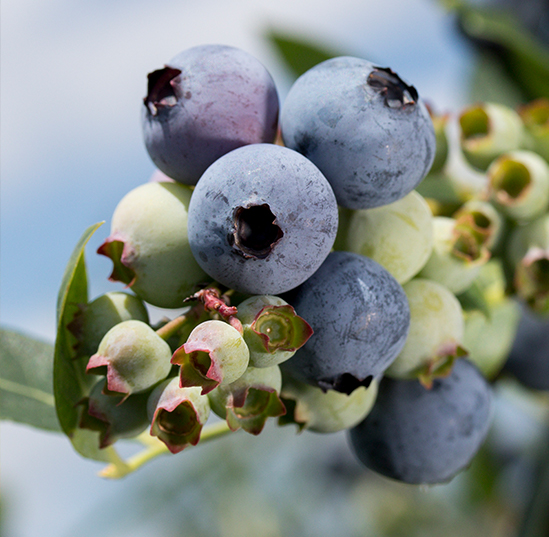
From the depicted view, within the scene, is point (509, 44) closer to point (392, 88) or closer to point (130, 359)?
point (392, 88)

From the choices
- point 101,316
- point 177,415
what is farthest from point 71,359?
point 177,415

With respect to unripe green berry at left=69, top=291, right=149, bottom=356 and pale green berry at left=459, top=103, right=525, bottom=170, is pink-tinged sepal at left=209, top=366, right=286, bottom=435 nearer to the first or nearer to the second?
unripe green berry at left=69, top=291, right=149, bottom=356

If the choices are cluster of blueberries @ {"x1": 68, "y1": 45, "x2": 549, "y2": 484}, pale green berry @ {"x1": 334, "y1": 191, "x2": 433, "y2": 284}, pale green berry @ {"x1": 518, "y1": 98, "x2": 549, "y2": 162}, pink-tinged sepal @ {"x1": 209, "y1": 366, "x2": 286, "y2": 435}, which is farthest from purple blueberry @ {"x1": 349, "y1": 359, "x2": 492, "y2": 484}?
pale green berry @ {"x1": 518, "y1": 98, "x2": 549, "y2": 162}

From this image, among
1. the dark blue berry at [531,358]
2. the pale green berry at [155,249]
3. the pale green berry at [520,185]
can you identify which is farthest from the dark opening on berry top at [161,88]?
the dark blue berry at [531,358]

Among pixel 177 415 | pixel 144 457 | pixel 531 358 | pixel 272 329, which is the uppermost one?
pixel 272 329

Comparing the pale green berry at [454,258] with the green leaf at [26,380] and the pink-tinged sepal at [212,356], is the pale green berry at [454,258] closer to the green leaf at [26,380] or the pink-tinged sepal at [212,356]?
the pink-tinged sepal at [212,356]

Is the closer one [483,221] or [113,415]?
[113,415]

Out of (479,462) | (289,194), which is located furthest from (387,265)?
(479,462)
